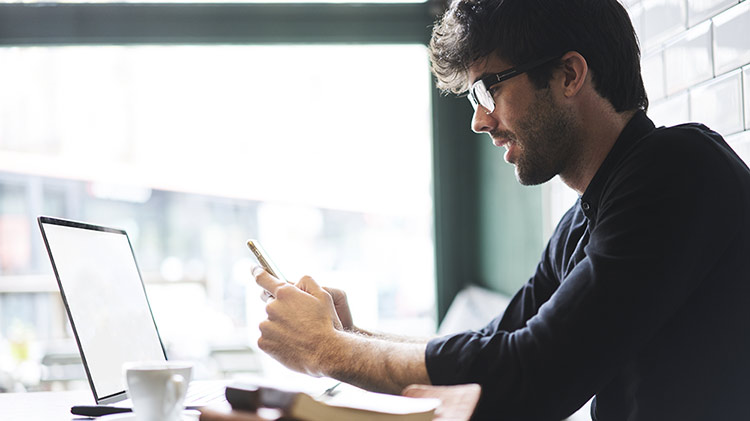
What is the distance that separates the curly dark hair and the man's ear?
1 cm

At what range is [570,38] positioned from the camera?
1333 millimetres

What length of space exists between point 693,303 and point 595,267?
0.18 m

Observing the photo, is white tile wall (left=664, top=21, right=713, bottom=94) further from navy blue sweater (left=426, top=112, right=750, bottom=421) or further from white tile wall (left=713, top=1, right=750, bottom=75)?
navy blue sweater (left=426, top=112, right=750, bottom=421)

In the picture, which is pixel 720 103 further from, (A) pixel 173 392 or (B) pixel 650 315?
(A) pixel 173 392

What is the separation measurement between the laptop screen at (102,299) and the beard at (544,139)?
0.82 meters

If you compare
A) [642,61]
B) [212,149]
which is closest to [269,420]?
[642,61]

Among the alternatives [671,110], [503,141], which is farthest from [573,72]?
[671,110]

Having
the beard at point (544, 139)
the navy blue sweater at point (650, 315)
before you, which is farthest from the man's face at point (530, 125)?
the navy blue sweater at point (650, 315)

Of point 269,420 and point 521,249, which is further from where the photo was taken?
point 521,249

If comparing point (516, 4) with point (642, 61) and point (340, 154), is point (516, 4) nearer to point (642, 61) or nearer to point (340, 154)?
point (642, 61)

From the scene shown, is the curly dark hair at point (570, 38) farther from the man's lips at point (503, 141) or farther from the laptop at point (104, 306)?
the laptop at point (104, 306)

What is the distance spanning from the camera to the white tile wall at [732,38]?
1.26 metres

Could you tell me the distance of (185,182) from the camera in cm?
317

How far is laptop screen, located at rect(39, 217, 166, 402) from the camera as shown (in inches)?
47.9
